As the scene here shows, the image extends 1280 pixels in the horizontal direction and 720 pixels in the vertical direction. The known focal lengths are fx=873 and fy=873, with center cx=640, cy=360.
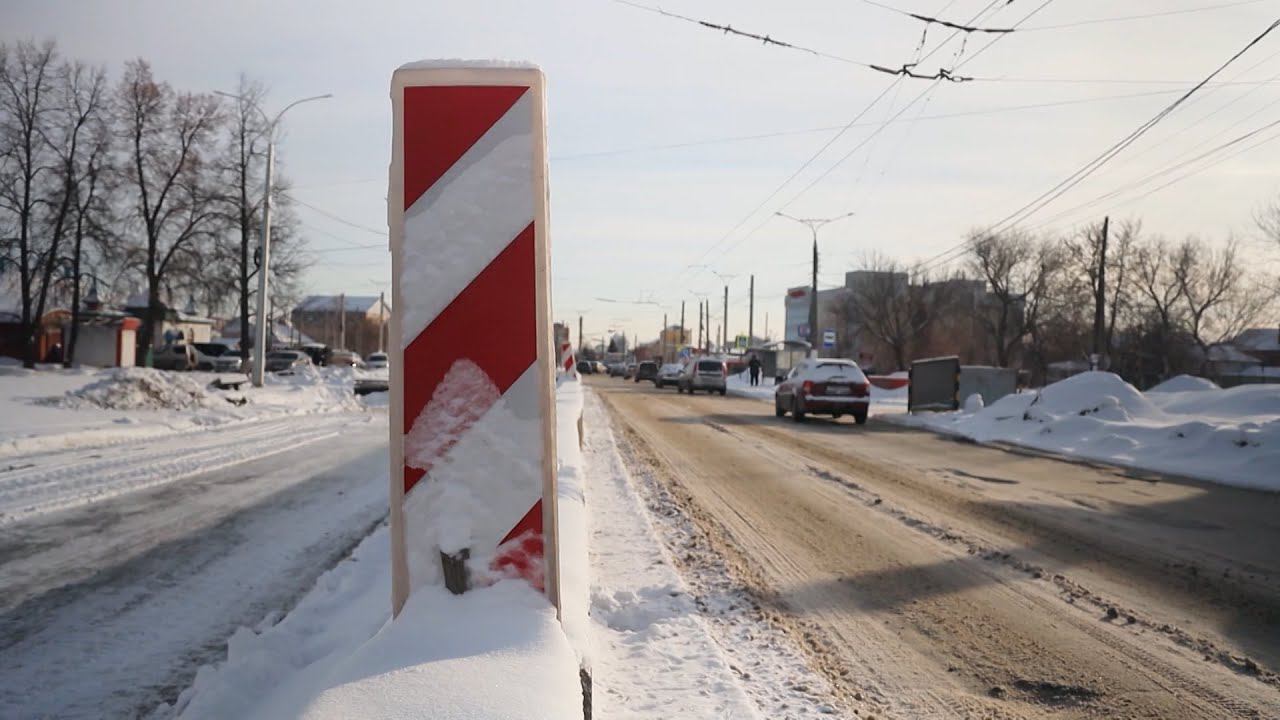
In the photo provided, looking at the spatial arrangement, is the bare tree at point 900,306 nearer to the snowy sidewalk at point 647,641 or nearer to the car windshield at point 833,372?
the car windshield at point 833,372

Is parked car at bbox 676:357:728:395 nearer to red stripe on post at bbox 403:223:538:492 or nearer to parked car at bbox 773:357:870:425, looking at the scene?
parked car at bbox 773:357:870:425

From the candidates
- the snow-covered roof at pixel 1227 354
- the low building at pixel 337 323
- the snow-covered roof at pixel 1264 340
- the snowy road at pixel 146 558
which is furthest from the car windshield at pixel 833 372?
the low building at pixel 337 323

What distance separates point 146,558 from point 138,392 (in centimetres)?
1361

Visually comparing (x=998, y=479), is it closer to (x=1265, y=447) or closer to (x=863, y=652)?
(x=1265, y=447)

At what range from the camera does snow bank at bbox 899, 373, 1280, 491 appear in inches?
493

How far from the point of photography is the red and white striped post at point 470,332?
7.13ft

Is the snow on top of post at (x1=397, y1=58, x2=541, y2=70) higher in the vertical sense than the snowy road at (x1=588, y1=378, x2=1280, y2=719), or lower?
higher

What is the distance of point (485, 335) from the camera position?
86.8 inches

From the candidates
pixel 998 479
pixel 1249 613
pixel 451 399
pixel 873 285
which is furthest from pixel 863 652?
pixel 873 285

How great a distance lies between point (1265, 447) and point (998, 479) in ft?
15.6

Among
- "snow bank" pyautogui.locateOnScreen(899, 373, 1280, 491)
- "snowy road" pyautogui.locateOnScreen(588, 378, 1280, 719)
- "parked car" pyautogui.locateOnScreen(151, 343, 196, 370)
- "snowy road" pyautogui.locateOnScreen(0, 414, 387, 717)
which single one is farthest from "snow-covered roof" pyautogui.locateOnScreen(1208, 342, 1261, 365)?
"snowy road" pyautogui.locateOnScreen(0, 414, 387, 717)

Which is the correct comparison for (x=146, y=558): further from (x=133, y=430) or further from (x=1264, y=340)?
(x=1264, y=340)

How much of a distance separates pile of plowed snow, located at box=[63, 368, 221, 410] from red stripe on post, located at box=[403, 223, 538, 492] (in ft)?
56.5

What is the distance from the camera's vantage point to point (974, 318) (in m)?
65.6
